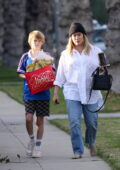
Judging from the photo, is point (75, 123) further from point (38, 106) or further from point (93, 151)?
point (38, 106)

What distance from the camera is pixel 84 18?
26438 millimetres

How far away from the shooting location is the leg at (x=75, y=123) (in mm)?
11258

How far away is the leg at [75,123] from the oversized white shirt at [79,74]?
0.09 meters

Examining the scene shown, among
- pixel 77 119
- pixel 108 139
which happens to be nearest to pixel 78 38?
pixel 77 119

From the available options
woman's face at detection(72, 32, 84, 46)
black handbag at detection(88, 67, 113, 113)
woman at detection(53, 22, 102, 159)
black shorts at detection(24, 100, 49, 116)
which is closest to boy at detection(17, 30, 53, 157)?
black shorts at detection(24, 100, 49, 116)

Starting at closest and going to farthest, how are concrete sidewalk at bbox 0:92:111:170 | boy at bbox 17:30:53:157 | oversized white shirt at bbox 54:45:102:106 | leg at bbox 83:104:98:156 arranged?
concrete sidewalk at bbox 0:92:111:170, oversized white shirt at bbox 54:45:102:106, leg at bbox 83:104:98:156, boy at bbox 17:30:53:157

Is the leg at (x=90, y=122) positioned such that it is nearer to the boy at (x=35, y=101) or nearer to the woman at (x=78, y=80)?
the woman at (x=78, y=80)

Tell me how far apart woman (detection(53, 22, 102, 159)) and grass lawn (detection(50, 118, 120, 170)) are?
1.54ft

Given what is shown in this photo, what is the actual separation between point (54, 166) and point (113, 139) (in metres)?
2.47

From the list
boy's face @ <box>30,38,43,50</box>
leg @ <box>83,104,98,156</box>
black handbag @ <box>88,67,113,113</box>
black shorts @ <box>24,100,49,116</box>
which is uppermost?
boy's face @ <box>30,38,43,50</box>

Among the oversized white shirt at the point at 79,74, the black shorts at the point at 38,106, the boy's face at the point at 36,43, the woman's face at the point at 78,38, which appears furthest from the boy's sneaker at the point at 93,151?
the boy's face at the point at 36,43

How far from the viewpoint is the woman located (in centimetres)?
1128

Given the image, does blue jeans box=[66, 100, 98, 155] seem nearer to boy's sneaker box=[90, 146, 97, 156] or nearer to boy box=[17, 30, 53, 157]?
boy's sneaker box=[90, 146, 97, 156]

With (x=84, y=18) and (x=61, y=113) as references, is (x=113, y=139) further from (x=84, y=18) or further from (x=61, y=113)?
(x=84, y=18)
